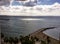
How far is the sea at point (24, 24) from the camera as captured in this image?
4.30ft

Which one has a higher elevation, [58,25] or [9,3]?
[9,3]

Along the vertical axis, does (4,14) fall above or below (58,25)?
above

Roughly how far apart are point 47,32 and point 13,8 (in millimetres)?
451

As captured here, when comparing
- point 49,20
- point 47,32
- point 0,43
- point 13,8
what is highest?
point 13,8

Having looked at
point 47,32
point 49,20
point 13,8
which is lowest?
point 47,32

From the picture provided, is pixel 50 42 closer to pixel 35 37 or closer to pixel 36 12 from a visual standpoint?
pixel 35 37

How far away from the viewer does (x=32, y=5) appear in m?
1.33

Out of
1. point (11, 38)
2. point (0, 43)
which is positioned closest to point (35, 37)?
point (11, 38)

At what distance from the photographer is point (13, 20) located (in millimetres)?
1343

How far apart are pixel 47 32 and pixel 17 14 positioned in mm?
377

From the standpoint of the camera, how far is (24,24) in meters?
1.33

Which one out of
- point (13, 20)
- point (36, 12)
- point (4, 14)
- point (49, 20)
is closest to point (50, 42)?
point (49, 20)

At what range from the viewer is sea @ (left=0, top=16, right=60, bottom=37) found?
51.6 inches

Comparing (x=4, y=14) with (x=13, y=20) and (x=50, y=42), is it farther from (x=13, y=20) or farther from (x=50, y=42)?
Result: (x=50, y=42)
